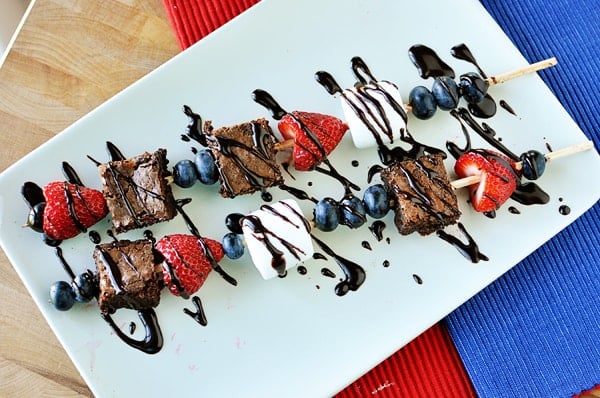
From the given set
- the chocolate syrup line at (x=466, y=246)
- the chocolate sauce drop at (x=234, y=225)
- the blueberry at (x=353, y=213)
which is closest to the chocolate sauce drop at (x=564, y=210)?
the chocolate syrup line at (x=466, y=246)

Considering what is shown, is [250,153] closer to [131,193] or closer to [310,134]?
[310,134]

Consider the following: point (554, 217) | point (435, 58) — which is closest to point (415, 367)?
point (554, 217)

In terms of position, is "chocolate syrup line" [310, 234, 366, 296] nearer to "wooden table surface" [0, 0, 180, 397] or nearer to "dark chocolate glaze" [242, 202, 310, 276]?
"dark chocolate glaze" [242, 202, 310, 276]

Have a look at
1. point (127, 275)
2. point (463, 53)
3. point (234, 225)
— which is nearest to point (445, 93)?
point (463, 53)

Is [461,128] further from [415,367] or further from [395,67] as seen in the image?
[415,367]

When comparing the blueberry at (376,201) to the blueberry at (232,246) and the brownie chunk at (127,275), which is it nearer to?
the blueberry at (232,246)
